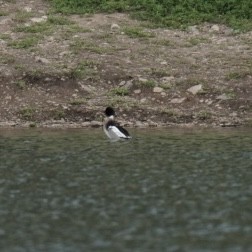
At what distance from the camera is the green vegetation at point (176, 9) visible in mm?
38188

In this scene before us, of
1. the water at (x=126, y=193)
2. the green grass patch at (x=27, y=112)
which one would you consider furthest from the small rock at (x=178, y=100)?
the green grass patch at (x=27, y=112)

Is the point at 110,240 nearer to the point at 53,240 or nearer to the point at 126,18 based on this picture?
the point at 53,240

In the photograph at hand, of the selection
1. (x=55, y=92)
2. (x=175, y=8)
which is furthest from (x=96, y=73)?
(x=175, y=8)

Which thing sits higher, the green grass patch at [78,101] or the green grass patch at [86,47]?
the green grass patch at [86,47]

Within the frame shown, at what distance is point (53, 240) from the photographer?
44.2 feet

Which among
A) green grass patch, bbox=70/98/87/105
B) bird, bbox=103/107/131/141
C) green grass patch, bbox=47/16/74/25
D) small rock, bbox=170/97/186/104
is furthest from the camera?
green grass patch, bbox=47/16/74/25

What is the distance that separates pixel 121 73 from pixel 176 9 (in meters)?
7.75

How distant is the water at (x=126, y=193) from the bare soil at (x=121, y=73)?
141 inches

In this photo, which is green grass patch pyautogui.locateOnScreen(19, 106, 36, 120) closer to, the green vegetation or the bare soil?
the bare soil

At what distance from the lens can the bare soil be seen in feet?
97.3

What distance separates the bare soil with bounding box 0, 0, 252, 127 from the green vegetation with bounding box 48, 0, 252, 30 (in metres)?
0.65

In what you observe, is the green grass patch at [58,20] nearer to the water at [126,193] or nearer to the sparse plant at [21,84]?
the sparse plant at [21,84]

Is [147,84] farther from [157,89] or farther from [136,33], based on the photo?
[136,33]

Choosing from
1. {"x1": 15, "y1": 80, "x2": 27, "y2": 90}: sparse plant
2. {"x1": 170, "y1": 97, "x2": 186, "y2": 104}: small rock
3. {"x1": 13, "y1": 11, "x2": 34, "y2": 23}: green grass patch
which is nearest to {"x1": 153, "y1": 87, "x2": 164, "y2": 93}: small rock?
{"x1": 170, "y1": 97, "x2": 186, "y2": 104}: small rock
